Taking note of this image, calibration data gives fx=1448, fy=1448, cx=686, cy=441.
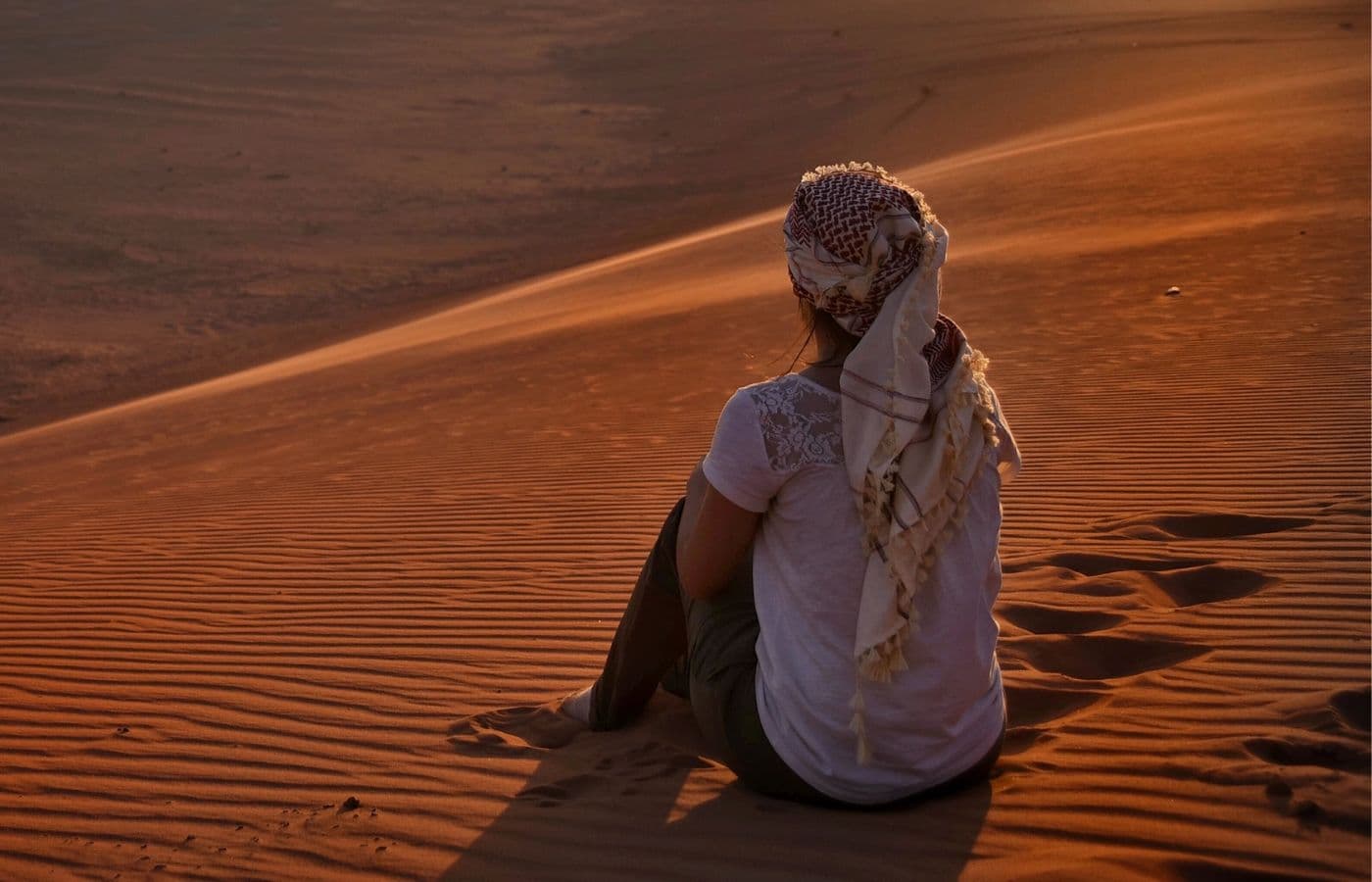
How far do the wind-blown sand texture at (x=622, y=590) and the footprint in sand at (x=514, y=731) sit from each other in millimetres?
17

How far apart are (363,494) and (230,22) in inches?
1424

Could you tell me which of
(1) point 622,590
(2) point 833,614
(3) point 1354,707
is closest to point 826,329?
(2) point 833,614

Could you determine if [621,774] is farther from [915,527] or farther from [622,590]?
[622,590]

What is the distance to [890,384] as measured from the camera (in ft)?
10.1

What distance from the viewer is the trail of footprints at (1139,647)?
11.4 ft

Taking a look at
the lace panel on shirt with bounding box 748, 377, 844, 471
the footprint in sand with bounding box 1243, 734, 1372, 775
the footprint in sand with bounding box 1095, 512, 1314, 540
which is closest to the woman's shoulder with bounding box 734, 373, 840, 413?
the lace panel on shirt with bounding box 748, 377, 844, 471

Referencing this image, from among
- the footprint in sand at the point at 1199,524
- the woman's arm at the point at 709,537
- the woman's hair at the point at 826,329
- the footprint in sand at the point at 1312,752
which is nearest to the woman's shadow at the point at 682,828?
the woman's arm at the point at 709,537

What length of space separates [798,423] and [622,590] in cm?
297

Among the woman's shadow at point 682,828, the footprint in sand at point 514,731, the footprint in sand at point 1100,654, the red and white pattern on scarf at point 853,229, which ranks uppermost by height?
the red and white pattern on scarf at point 853,229

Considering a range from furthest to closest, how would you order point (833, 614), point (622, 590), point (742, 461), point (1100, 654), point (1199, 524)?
point (622, 590)
point (1199, 524)
point (1100, 654)
point (833, 614)
point (742, 461)

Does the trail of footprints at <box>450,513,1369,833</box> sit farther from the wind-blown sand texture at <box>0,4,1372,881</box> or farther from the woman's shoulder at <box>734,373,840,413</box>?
the woman's shoulder at <box>734,373,840,413</box>

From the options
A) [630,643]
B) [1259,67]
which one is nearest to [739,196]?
[1259,67]

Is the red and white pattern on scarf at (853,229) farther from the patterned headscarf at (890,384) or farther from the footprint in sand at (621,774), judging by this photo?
the footprint in sand at (621,774)

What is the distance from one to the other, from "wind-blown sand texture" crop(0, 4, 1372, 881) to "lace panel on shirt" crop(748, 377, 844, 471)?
2.98 feet
